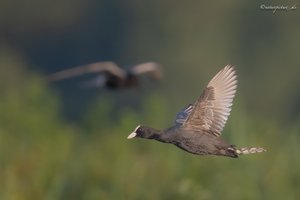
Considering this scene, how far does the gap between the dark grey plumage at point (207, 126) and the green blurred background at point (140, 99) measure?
2149 millimetres

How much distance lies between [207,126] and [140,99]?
24.8 m

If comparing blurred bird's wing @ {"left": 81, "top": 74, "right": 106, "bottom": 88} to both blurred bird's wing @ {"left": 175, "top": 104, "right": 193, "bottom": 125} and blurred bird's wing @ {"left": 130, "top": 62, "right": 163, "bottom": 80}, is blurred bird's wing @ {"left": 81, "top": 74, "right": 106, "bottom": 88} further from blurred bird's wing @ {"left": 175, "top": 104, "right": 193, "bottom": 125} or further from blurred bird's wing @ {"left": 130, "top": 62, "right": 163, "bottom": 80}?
blurred bird's wing @ {"left": 175, "top": 104, "right": 193, "bottom": 125}

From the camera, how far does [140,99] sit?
32156 mm

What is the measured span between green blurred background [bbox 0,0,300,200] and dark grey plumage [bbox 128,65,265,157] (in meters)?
2.15

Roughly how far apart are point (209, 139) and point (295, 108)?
2439 centimetres

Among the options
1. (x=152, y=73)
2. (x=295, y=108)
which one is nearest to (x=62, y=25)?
(x=295, y=108)

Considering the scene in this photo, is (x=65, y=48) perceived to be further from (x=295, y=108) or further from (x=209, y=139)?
(x=209, y=139)

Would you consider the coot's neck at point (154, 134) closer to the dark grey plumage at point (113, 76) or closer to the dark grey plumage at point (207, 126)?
the dark grey plumage at point (207, 126)

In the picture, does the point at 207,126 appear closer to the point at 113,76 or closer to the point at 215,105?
the point at 215,105

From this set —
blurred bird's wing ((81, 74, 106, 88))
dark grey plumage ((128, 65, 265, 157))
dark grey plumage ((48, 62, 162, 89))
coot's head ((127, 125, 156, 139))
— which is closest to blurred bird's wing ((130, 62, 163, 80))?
dark grey plumage ((48, 62, 162, 89))

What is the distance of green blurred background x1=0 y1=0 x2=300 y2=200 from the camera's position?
1127 centimetres

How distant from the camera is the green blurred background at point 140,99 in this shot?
11.3 m

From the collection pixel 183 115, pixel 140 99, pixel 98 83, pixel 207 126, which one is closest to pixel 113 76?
pixel 98 83

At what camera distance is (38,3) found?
4212cm
